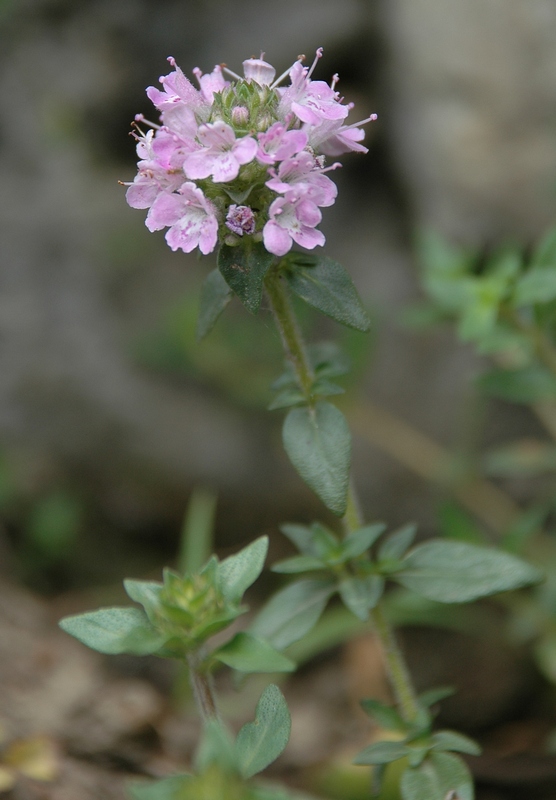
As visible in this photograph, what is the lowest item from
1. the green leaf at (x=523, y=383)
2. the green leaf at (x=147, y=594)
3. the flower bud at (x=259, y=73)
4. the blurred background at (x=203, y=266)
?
the green leaf at (x=147, y=594)

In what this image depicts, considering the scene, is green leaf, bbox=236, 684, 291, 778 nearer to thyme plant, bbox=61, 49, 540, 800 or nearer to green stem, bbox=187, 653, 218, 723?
thyme plant, bbox=61, 49, 540, 800

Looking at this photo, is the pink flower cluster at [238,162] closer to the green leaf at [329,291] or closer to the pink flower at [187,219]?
the pink flower at [187,219]

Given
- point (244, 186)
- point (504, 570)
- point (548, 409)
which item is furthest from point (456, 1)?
point (504, 570)

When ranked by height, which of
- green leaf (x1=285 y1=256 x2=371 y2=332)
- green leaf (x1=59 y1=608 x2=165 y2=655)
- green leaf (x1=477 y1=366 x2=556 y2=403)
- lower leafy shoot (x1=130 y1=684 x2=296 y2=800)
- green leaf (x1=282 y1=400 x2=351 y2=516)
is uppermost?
green leaf (x1=477 y1=366 x2=556 y2=403)

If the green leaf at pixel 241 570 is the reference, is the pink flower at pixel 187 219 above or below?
above

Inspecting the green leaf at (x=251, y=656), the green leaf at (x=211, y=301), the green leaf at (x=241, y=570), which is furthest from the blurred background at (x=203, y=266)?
the green leaf at (x=251, y=656)

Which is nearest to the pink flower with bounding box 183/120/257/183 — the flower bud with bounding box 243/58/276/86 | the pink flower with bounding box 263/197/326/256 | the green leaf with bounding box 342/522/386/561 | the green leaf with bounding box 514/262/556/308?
the pink flower with bounding box 263/197/326/256

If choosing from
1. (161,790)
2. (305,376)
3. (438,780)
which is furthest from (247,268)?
(438,780)

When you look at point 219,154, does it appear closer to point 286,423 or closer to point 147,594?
point 286,423

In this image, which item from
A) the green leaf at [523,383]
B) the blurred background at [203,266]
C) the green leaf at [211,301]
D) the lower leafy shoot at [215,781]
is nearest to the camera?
the lower leafy shoot at [215,781]
